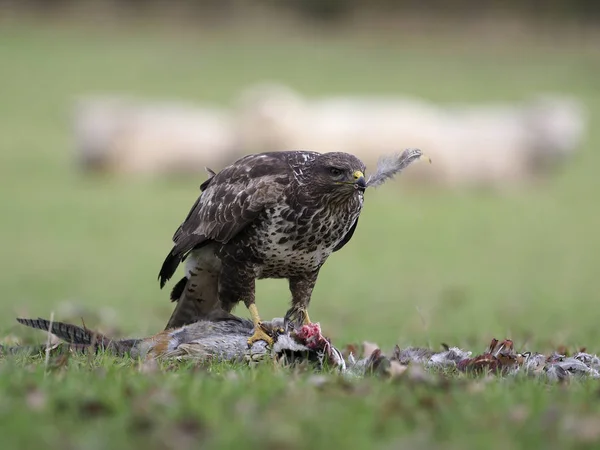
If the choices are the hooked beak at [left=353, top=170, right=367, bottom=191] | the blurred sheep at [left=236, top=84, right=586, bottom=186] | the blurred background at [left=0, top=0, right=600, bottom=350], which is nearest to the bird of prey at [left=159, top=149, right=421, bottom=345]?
the hooked beak at [left=353, top=170, right=367, bottom=191]

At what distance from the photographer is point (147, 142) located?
67.4 ft

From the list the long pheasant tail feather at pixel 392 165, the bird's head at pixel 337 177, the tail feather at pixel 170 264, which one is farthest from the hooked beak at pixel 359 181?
the tail feather at pixel 170 264

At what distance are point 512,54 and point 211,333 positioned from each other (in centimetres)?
2911

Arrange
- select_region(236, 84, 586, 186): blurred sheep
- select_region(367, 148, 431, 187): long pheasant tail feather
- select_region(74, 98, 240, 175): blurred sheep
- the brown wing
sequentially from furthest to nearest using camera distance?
select_region(74, 98, 240, 175): blurred sheep → select_region(236, 84, 586, 186): blurred sheep → select_region(367, 148, 431, 187): long pheasant tail feather → the brown wing

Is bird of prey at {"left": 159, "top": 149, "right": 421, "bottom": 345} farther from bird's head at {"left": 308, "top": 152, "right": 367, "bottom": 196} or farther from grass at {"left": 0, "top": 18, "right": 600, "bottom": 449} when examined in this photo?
grass at {"left": 0, "top": 18, "right": 600, "bottom": 449}

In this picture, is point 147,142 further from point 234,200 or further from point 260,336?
point 260,336

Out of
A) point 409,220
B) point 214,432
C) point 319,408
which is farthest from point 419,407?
point 409,220

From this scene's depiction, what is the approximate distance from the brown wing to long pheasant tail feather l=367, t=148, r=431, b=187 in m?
0.44

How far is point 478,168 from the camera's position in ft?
67.4

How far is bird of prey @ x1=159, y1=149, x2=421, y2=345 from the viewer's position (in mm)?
5043

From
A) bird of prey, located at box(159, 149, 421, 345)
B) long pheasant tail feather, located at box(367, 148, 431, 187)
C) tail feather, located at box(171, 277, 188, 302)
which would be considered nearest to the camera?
bird of prey, located at box(159, 149, 421, 345)

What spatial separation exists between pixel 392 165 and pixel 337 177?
1.49 feet

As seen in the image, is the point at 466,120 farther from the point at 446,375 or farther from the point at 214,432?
the point at 214,432

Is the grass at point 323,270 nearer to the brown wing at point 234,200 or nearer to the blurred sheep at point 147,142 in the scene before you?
the blurred sheep at point 147,142
